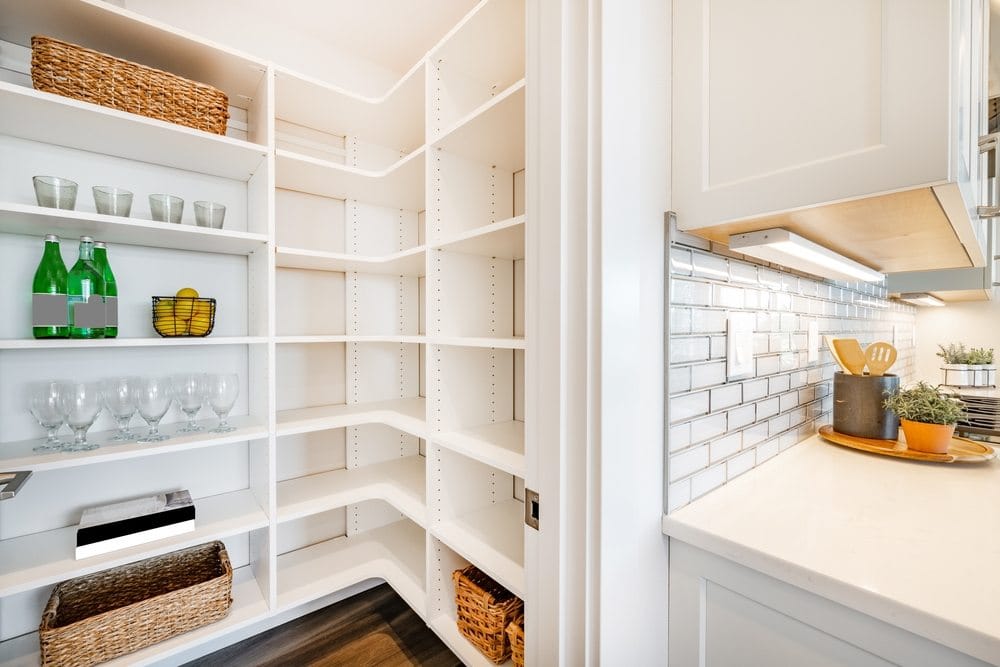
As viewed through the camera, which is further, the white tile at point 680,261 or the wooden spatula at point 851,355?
the wooden spatula at point 851,355

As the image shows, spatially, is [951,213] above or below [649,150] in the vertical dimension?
below

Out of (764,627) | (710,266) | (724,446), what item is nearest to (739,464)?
(724,446)

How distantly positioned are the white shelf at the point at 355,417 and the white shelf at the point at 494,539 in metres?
0.32

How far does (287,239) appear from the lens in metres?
1.83

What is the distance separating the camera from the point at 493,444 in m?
1.29

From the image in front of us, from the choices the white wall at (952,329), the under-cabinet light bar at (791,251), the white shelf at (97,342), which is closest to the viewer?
the under-cabinet light bar at (791,251)

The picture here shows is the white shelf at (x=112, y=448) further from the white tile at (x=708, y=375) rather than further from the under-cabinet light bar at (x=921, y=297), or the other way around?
the under-cabinet light bar at (x=921, y=297)

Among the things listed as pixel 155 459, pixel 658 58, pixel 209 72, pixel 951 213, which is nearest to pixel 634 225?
pixel 658 58

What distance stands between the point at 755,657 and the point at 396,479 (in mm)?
1384

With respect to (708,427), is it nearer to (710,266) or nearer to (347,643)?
(710,266)

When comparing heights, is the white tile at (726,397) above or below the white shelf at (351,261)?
below

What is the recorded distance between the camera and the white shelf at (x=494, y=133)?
1107mm

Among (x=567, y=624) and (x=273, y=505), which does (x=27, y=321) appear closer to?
(x=273, y=505)

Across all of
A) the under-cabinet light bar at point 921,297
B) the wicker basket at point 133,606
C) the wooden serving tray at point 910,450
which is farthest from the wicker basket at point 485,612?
the under-cabinet light bar at point 921,297
